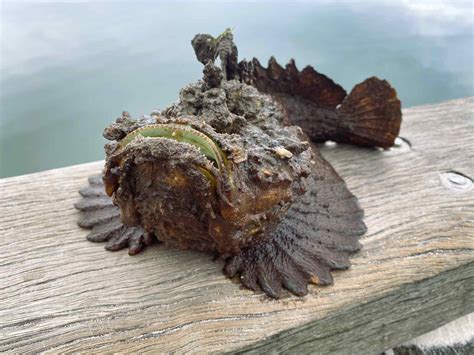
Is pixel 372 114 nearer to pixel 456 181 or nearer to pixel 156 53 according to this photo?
pixel 456 181

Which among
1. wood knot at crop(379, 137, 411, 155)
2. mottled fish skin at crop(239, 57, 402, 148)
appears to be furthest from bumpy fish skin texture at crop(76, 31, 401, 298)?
wood knot at crop(379, 137, 411, 155)

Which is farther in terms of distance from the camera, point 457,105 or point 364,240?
point 457,105

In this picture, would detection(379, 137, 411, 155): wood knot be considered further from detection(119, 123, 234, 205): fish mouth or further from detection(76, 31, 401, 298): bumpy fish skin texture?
detection(119, 123, 234, 205): fish mouth

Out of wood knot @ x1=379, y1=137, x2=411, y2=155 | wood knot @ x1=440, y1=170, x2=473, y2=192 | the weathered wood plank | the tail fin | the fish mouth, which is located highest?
the fish mouth

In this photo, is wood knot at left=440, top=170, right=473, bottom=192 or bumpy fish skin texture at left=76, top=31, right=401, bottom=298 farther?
wood knot at left=440, top=170, right=473, bottom=192

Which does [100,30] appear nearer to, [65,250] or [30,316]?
[65,250]

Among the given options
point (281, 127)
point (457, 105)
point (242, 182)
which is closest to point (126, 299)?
point (242, 182)

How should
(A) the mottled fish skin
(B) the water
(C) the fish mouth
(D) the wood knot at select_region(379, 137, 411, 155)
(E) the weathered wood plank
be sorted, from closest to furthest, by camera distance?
(C) the fish mouth
(E) the weathered wood plank
(A) the mottled fish skin
(D) the wood knot at select_region(379, 137, 411, 155)
(B) the water
